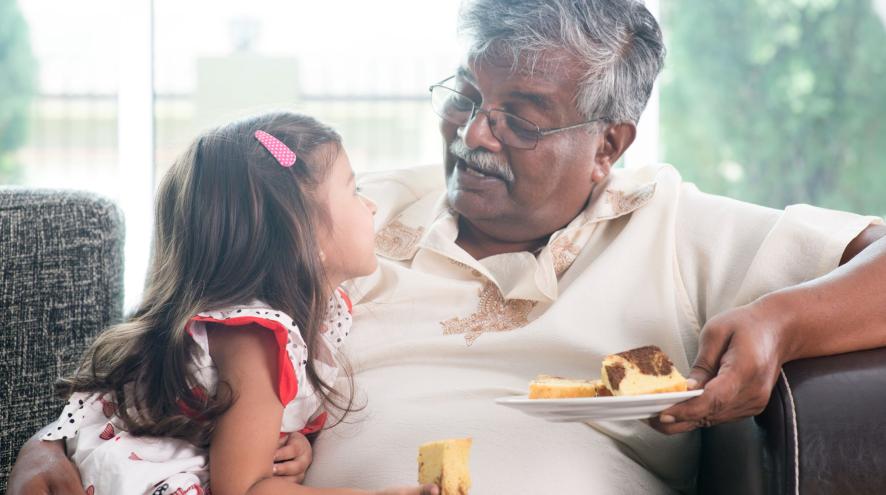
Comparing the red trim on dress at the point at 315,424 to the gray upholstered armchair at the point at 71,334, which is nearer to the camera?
the gray upholstered armchair at the point at 71,334

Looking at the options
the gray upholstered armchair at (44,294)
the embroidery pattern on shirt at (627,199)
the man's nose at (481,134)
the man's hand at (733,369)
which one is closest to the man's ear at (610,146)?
the embroidery pattern on shirt at (627,199)

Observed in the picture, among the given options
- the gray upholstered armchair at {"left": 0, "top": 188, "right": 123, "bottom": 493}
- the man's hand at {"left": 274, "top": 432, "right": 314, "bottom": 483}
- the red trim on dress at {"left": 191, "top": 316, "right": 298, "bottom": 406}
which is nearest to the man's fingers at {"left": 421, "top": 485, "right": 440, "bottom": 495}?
the red trim on dress at {"left": 191, "top": 316, "right": 298, "bottom": 406}

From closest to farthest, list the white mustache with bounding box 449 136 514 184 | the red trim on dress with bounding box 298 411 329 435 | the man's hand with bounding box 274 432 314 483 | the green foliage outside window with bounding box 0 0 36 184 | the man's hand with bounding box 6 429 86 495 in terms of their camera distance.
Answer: the man's hand with bounding box 6 429 86 495
the man's hand with bounding box 274 432 314 483
the red trim on dress with bounding box 298 411 329 435
the white mustache with bounding box 449 136 514 184
the green foliage outside window with bounding box 0 0 36 184

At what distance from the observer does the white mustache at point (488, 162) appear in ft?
6.33

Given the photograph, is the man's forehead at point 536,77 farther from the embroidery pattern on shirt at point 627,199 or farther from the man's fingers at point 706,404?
the man's fingers at point 706,404

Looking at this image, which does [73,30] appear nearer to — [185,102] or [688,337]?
[185,102]

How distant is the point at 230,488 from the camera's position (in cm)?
137

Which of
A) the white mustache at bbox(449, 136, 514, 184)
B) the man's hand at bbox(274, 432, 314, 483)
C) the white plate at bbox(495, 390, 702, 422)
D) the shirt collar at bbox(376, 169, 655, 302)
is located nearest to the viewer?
the white plate at bbox(495, 390, 702, 422)

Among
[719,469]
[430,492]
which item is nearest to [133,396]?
[430,492]

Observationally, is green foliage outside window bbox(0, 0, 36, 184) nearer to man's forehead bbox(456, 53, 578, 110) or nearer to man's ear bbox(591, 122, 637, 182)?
man's forehead bbox(456, 53, 578, 110)

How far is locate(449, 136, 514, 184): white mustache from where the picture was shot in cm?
193

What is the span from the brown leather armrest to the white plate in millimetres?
188

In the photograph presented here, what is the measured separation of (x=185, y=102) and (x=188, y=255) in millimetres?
3191

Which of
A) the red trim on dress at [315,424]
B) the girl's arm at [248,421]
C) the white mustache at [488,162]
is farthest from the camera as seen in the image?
the white mustache at [488,162]
